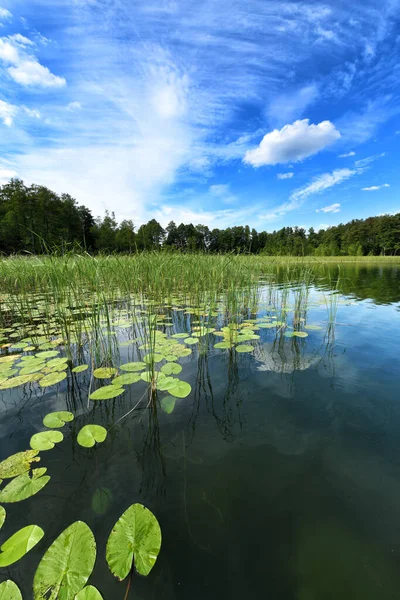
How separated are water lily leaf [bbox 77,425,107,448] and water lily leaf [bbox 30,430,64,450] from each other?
134 mm

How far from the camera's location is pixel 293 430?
4.88ft

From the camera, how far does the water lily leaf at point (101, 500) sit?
104 centimetres

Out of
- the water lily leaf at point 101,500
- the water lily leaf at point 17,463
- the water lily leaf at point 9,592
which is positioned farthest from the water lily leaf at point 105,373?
the water lily leaf at point 9,592

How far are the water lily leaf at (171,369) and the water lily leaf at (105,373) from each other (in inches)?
18.6

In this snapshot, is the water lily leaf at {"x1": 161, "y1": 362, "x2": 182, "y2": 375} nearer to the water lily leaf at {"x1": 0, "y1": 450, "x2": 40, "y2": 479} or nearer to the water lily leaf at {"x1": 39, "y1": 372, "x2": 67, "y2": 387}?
the water lily leaf at {"x1": 39, "y1": 372, "x2": 67, "y2": 387}

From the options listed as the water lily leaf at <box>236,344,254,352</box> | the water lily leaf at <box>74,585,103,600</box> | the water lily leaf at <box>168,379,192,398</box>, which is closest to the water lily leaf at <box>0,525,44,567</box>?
the water lily leaf at <box>74,585,103,600</box>

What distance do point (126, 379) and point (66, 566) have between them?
1.28 metres

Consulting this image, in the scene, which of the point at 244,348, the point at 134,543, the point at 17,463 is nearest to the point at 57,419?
the point at 17,463

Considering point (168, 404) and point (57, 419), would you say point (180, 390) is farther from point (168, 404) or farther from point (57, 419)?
point (57, 419)

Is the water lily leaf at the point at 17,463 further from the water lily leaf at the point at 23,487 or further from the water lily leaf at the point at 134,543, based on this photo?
the water lily leaf at the point at 134,543

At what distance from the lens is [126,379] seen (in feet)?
6.61

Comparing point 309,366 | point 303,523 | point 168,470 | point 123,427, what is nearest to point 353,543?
point 303,523

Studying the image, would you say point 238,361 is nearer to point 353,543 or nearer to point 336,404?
point 336,404

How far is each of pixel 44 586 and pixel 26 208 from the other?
114 ft
